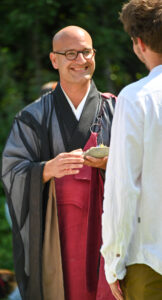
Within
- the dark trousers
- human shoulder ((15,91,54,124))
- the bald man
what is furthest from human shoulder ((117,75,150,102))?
human shoulder ((15,91,54,124))

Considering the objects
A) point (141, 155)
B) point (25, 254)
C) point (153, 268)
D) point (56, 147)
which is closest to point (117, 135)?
point (141, 155)

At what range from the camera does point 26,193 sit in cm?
299

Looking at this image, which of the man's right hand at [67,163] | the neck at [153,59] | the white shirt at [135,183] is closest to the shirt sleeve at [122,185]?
the white shirt at [135,183]

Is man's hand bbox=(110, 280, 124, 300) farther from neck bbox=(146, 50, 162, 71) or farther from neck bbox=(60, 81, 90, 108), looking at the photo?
neck bbox=(60, 81, 90, 108)

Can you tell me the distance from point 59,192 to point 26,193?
0.18 m

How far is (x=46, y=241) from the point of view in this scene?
2945 millimetres

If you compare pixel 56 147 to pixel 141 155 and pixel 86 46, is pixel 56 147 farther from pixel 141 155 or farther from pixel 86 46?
pixel 141 155

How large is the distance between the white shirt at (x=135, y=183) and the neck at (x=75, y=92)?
1142 millimetres

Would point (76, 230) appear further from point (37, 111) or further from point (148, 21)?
point (148, 21)

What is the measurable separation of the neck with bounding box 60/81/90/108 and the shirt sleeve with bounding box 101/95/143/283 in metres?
1.16

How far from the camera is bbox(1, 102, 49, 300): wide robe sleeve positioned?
293cm

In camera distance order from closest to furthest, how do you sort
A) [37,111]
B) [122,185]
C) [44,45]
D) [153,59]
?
[122,185]
[153,59]
[37,111]
[44,45]

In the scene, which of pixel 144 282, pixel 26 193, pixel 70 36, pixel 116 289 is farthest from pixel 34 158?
pixel 144 282

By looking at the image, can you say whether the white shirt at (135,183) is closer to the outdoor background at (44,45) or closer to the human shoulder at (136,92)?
the human shoulder at (136,92)
